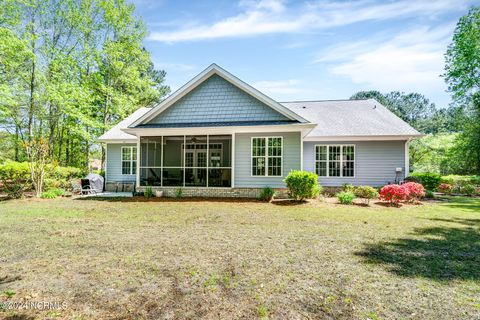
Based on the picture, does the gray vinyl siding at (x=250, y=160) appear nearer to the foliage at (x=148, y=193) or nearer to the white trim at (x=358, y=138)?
the white trim at (x=358, y=138)

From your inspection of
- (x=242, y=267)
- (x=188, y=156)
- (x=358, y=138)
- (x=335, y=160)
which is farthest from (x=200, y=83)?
(x=242, y=267)

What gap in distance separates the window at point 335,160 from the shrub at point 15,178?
52.8 ft

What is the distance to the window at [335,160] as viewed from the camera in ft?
50.8

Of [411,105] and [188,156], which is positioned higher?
[411,105]

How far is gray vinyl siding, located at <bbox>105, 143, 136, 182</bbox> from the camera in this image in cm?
1744

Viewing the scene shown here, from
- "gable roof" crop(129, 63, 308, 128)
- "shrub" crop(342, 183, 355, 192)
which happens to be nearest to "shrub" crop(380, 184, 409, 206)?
"shrub" crop(342, 183, 355, 192)

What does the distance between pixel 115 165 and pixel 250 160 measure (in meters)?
9.52

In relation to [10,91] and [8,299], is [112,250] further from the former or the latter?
[10,91]

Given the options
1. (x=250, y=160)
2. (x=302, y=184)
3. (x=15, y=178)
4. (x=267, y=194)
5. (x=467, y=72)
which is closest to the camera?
(x=302, y=184)

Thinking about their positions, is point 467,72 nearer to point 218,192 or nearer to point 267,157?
point 267,157

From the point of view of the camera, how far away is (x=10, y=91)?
1847 cm

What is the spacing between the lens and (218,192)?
13.5m

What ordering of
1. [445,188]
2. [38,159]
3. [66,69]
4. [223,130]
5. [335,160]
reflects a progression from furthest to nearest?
1. [66,69]
2. [445,188]
3. [335,160]
4. [38,159]
5. [223,130]

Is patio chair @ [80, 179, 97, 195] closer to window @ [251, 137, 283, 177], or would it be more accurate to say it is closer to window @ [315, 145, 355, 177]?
window @ [251, 137, 283, 177]
